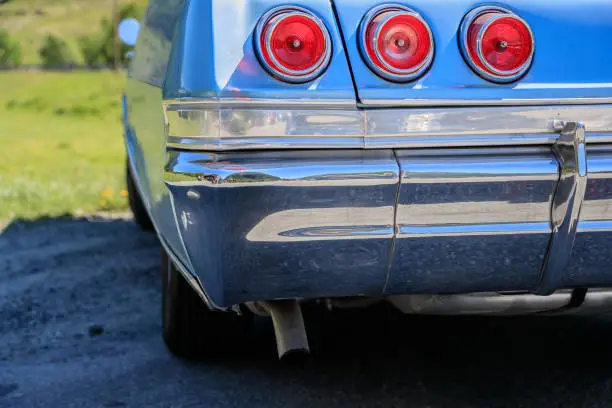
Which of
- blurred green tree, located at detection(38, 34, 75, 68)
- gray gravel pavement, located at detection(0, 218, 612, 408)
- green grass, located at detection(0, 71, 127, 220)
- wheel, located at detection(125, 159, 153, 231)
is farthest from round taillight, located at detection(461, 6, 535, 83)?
blurred green tree, located at detection(38, 34, 75, 68)

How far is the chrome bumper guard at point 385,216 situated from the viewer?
1906 millimetres

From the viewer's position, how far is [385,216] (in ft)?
6.39

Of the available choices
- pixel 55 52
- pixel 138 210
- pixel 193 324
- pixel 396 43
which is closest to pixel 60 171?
pixel 138 210

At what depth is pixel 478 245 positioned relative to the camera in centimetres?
201

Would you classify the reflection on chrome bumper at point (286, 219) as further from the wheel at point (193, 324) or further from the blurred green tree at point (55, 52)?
the blurred green tree at point (55, 52)

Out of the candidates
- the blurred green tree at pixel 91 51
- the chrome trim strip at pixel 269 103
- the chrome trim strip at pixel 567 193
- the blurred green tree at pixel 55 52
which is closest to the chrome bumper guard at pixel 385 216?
the chrome trim strip at pixel 567 193

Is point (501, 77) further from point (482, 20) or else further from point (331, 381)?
point (331, 381)

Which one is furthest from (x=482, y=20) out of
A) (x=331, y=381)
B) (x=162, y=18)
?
(x=331, y=381)

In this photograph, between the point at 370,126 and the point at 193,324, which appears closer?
the point at 370,126

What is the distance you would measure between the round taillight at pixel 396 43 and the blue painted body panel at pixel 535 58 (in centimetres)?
2

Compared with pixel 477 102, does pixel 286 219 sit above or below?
below

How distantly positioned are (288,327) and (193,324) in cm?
73

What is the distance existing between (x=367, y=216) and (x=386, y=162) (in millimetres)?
138

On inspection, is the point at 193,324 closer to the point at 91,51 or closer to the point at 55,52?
the point at 55,52
